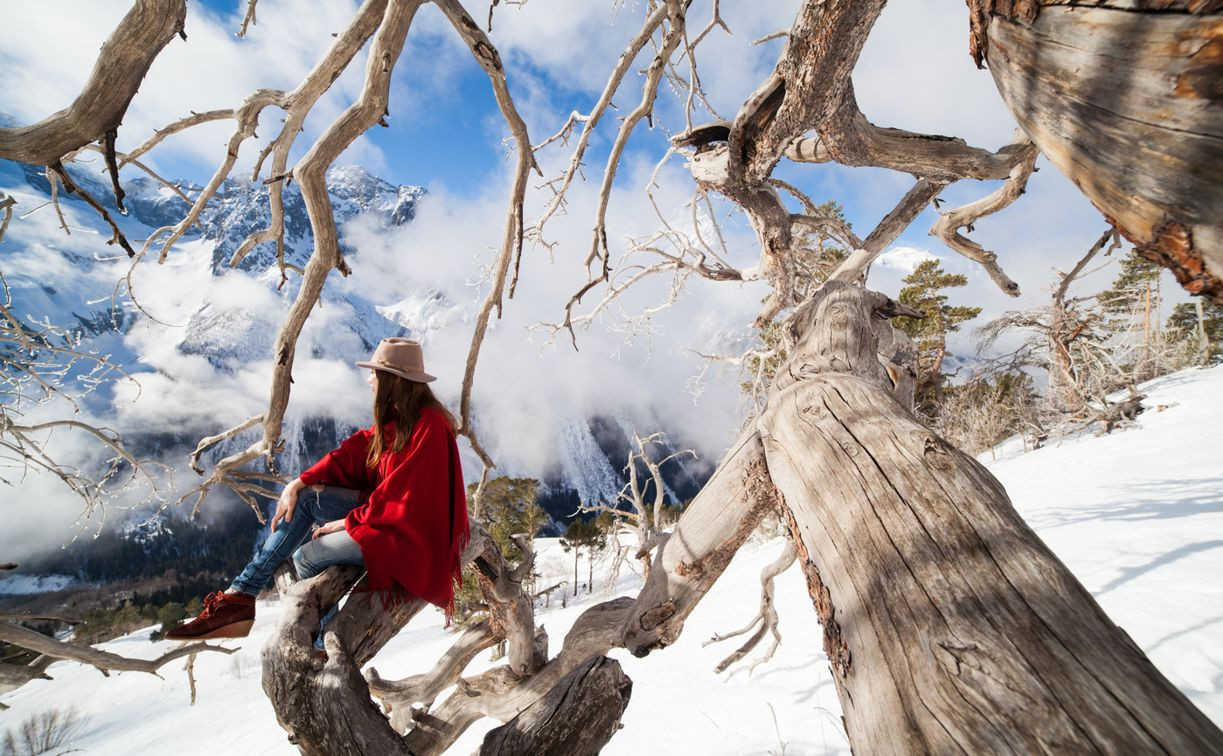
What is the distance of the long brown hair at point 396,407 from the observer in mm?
2049

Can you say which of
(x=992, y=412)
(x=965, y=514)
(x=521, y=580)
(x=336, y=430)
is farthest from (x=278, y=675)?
(x=336, y=430)

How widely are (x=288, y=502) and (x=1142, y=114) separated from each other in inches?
101

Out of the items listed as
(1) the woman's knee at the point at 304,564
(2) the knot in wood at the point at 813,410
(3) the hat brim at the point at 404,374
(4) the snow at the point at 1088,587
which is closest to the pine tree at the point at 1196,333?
(4) the snow at the point at 1088,587

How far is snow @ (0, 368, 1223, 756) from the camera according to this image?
3.20 m

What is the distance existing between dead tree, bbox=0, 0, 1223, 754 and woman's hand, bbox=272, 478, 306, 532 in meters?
0.20

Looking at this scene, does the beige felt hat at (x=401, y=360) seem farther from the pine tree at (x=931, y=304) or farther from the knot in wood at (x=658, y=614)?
the pine tree at (x=931, y=304)

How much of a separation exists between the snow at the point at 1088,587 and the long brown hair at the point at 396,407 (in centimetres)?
87

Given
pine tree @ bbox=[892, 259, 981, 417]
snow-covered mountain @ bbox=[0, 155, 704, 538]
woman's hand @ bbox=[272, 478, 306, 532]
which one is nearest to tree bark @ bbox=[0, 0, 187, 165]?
woman's hand @ bbox=[272, 478, 306, 532]

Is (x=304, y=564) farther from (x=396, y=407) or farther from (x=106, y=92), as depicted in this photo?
(x=106, y=92)

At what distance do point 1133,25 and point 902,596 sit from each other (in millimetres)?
919

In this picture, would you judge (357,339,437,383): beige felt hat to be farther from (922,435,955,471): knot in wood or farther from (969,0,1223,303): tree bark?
(969,0,1223,303): tree bark

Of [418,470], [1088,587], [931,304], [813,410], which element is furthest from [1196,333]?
[418,470]

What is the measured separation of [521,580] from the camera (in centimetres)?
311

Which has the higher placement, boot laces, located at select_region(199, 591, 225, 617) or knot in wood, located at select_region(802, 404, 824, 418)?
boot laces, located at select_region(199, 591, 225, 617)
